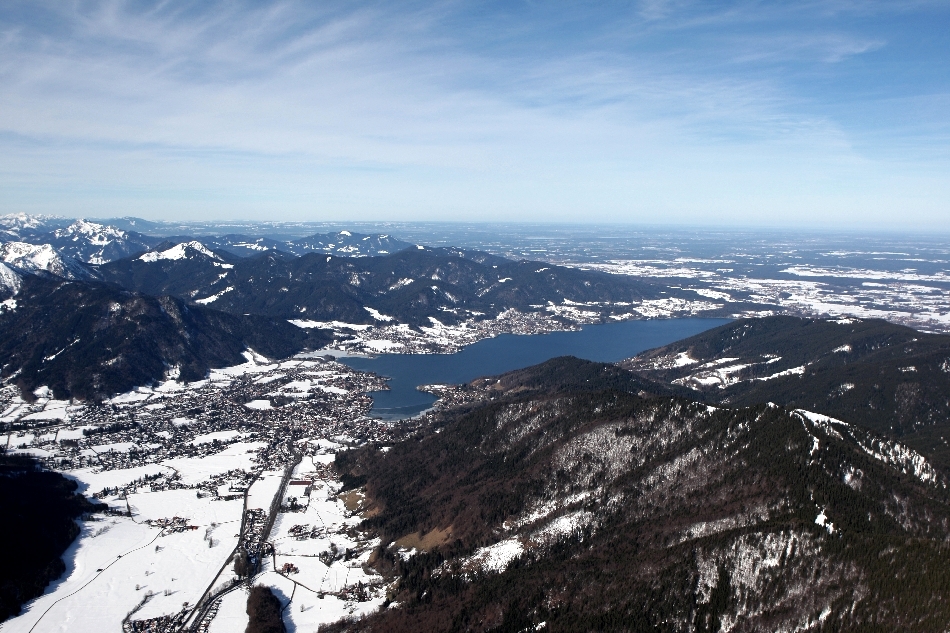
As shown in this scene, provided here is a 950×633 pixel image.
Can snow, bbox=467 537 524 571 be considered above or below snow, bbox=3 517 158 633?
above

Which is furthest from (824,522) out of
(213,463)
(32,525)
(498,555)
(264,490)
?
(213,463)

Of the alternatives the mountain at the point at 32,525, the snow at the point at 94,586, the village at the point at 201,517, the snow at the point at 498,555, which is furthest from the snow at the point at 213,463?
the snow at the point at 498,555

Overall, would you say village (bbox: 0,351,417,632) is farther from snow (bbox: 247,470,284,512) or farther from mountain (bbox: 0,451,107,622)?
Result: mountain (bbox: 0,451,107,622)

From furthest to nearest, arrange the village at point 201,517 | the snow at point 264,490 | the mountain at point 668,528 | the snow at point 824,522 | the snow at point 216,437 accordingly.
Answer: the snow at point 216,437 → the snow at point 264,490 → the village at point 201,517 → the snow at point 824,522 → the mountain at point 668,528

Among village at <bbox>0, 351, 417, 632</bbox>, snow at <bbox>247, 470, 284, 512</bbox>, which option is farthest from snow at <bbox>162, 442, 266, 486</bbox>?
snow at <bbox>247, 470, 284, 512</bbox>

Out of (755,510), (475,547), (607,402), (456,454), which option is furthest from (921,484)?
(456,454)

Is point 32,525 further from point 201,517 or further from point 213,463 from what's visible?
point 213,463

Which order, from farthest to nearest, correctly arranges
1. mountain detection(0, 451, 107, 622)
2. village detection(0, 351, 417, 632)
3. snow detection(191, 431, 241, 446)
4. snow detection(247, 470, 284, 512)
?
snow detection(191, 431, 241, 446)
snow detection(247, 470, 284, 512)
mountain detection(0, 451, 107, 622)
village detection(0, 351, 417, 632)

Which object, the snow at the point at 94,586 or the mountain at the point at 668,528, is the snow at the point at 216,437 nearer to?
the snow at the point at 94,586
